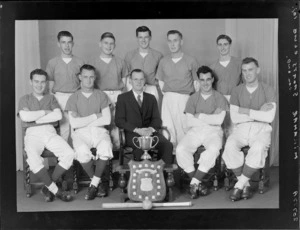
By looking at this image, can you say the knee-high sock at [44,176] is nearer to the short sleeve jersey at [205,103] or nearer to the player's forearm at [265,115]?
the short sleeve jersey at [205,103]

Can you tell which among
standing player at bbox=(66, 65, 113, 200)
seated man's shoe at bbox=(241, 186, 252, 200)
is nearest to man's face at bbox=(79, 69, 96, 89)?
standing player at bbox=(66, 65, 113, 200)

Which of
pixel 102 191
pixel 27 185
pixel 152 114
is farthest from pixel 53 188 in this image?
pixel 152 114

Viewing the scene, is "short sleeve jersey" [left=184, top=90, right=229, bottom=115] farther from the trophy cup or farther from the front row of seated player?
the trophy cup

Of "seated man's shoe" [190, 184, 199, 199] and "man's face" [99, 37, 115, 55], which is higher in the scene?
"man's face" [99, 37, 115, 55]

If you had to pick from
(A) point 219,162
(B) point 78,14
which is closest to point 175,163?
(A) point 219,162

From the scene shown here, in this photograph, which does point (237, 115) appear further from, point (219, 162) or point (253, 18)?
point (253, 18)

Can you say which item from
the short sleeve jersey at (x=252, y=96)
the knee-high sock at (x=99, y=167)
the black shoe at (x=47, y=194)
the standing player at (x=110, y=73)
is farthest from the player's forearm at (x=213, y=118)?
the black shoe at (x=47, y=194)

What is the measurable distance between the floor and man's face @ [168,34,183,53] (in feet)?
3.01

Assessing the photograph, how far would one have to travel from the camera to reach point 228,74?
405cm

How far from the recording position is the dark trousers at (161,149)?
13.1 ft

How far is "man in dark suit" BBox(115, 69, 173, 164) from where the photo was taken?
400 centimetres

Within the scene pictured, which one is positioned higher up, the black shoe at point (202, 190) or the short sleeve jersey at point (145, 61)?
the short sleeve jersey at point (145, 61)

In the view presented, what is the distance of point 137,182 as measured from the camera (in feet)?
12.8

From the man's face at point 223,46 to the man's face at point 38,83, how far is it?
1.14 meters
